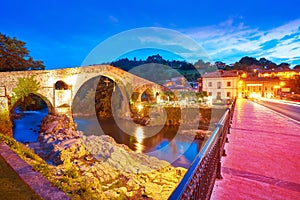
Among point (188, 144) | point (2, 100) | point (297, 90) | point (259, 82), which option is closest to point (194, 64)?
point (259, 82)

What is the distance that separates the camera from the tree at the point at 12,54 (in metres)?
16.6

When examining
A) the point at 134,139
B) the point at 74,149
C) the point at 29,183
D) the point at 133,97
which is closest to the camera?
the point at 29,183

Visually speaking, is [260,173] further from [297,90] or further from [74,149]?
[297,90]

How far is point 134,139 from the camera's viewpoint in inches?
623

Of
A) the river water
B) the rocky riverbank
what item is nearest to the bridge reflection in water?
the river water

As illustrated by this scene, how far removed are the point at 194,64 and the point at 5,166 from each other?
63.3 metres

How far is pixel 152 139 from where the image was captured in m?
16.0

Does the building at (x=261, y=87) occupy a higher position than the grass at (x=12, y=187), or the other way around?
the building at (x=261, y=87)

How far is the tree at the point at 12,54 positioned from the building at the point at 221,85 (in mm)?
22894

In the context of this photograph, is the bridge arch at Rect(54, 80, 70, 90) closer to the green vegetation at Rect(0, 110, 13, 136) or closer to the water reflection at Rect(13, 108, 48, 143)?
the water reflection at Rect(13, 108, 48, 143)

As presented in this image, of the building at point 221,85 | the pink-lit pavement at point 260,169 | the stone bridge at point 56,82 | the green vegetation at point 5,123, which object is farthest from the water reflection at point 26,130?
the building at point 221,85

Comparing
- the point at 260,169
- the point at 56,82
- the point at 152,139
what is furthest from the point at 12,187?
the point at 56,82

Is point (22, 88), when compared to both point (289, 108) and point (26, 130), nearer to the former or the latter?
point (26, 130)

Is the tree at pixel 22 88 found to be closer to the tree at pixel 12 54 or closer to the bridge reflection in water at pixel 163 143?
the tree at pixel 12 54
